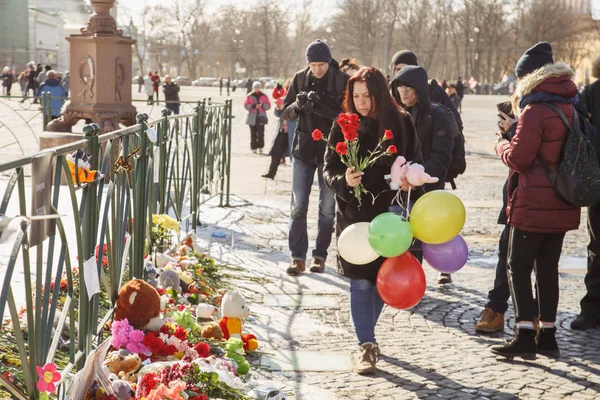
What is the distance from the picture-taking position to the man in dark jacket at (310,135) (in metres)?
7.32

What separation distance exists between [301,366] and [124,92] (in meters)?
8.61

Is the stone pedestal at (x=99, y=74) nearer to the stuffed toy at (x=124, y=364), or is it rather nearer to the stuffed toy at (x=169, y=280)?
the stuffed toy at (x=169, y=280)

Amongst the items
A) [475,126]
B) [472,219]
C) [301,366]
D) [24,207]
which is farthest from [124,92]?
[475,126]

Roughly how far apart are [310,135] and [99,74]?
609 cm

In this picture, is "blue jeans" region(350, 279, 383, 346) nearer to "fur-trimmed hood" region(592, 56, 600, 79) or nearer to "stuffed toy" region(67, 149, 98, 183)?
"stuffed toy" region(67, 149, 98, 183)

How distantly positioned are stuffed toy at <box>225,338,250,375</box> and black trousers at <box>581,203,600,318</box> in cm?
247

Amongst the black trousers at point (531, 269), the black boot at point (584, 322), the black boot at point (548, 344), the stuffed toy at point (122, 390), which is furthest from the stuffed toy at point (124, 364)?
the black boot at point (584, 322)

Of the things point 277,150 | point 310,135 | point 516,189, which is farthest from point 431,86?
point 277,150

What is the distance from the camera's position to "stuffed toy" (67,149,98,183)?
3.92 metres

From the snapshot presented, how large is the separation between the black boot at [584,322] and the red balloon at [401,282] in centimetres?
165

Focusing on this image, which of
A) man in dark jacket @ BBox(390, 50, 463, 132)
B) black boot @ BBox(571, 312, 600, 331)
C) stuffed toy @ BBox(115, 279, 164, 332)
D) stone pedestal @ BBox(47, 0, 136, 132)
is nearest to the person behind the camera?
stuffed toy @ BBox(115, 279, 164, 332)

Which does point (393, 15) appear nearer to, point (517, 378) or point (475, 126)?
point (475, 126)

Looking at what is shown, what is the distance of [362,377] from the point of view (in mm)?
4930

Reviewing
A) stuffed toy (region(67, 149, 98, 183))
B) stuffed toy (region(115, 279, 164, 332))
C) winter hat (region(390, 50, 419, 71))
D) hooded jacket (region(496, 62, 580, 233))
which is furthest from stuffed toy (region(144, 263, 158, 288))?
winter hat (region(390, 50, 419, 71))
